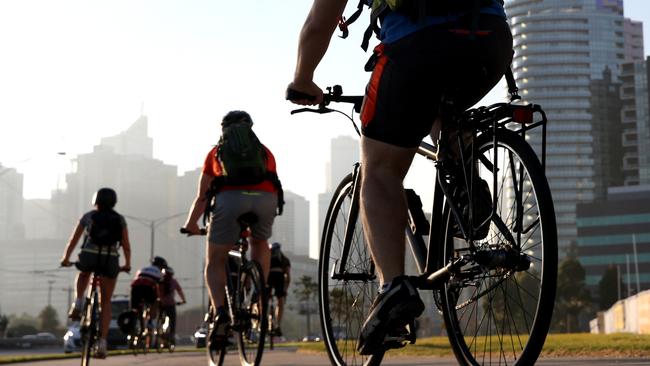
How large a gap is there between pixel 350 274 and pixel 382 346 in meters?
Result: 0.97

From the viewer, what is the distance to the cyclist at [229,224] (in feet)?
22.9

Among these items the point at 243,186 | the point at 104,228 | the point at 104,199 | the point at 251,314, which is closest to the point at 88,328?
the point at 104,228

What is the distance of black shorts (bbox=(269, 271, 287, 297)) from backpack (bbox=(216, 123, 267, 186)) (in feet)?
24.8

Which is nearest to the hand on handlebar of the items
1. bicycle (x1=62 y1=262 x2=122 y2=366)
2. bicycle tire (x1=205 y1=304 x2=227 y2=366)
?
bicycle tire (x1=205 y1=304 x2=227 y2=366)

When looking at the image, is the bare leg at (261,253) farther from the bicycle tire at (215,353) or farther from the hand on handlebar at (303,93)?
the hand on handlebar at (303,93)

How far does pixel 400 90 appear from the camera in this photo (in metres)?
3.44

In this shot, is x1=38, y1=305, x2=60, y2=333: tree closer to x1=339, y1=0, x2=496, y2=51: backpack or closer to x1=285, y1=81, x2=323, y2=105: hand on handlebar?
x1=285, y1=81, x2=323, y2=105: hand on handlebar

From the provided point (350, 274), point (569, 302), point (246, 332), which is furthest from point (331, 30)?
point (569, 302)

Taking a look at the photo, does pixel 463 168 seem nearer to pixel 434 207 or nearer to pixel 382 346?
pixel 434 207

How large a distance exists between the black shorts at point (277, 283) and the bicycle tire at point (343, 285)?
9910 millimetres

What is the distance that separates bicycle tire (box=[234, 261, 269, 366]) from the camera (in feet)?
21.3

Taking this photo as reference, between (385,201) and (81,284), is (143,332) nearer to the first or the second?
(81,284)

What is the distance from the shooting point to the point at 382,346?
3582 millimetres

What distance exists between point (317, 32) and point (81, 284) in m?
7.14
